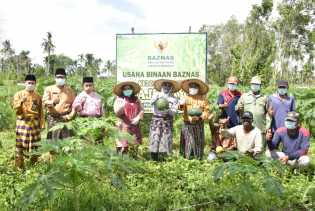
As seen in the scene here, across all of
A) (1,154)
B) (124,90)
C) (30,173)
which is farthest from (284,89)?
(1,154)

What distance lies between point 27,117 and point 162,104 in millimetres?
2152

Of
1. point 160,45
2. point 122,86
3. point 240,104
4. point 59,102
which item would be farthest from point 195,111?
point 160,45

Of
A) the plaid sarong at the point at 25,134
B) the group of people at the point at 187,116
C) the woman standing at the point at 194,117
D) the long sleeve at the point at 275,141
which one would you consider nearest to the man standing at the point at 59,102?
the group of people at the point at 187,116

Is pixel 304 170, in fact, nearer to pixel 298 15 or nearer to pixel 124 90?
pixel 124 90

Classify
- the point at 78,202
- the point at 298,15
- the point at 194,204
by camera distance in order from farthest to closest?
the point at 298,15 < the point at 194,204 < the point at 78,202

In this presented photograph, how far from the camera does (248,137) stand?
24.7ft

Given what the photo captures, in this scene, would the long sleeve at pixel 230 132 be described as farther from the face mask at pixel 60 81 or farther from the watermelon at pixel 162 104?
the face mask at pixel 60 81

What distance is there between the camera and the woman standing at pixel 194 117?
810 centimetres

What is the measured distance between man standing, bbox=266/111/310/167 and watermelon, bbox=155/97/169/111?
6.06 feet

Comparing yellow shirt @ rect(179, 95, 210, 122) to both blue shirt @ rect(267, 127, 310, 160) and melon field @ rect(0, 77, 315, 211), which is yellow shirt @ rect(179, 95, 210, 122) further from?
blue shirt @ rect(267, 127, 310, 160)

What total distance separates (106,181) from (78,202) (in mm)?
1007

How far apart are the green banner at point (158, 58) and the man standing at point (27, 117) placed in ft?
9.99

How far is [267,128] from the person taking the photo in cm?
816

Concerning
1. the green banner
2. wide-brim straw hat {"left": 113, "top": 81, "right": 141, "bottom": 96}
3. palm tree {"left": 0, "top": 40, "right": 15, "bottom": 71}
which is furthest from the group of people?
palm tree {"left": 0, "top": 40, "right": 15, "bottom": 71}
